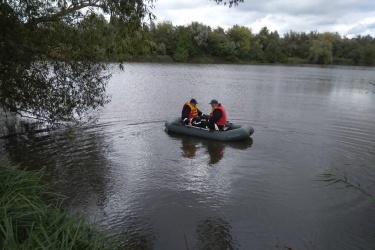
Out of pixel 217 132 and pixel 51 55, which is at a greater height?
pixel 51 55

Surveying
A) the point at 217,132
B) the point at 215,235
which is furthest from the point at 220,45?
the point at 215,235

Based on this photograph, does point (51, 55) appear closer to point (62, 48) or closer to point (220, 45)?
point (62, 48)

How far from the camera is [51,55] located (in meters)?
9.60

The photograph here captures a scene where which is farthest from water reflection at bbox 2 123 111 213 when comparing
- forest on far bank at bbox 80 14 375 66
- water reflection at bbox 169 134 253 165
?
forest on far bank at bbox 80 14 375 66

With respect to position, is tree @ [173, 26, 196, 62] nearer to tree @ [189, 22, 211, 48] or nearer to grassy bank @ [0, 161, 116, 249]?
tree @ [189, 22, 211, 48]

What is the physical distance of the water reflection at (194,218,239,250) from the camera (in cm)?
531

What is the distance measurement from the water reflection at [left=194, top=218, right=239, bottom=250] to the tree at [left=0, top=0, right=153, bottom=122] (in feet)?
14.7

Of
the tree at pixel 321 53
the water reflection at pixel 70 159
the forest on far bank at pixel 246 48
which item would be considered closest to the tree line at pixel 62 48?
the water reflection at pixel 70 159

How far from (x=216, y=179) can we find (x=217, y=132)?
3.12 m

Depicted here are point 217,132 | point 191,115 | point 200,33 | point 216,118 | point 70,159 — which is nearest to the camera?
point 70,159

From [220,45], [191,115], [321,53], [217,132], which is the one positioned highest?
[220,45]

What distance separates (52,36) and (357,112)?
14.1m

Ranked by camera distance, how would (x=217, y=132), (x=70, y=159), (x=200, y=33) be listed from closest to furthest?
(x=70, y=159)
(x=217, y=132)
(x=200, y=33)

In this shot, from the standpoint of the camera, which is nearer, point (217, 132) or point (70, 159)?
point (70, 159)
